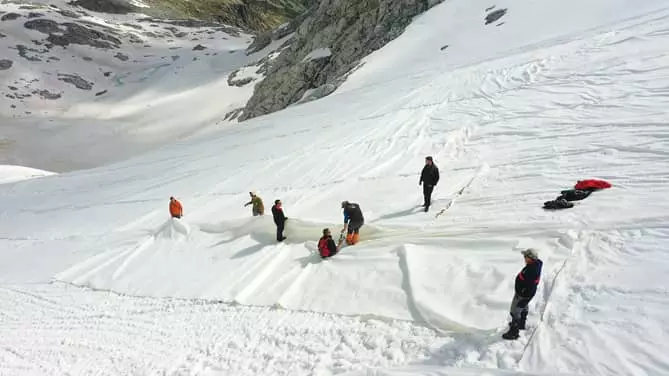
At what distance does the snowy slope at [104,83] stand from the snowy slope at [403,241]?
96.5 ft

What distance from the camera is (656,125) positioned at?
547 inches

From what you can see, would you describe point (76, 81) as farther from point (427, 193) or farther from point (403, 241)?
point (403, 241)

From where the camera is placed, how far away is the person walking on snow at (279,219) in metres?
12.9

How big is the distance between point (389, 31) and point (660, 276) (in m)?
39.6

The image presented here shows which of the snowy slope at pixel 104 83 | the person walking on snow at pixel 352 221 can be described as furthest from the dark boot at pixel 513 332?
the snowy slope at pixel 104 83

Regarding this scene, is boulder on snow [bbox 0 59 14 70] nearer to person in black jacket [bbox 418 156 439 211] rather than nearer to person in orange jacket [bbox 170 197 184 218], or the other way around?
person in orange jacket [bbox 170 197 184 218]

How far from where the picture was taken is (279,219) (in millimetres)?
13055

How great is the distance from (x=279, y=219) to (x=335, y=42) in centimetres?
3782

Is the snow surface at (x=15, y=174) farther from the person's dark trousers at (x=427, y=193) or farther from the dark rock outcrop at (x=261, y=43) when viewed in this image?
the dark rock outcrop at (x=261, y=43)

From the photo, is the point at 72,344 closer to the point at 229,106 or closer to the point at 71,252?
the point at 71,252

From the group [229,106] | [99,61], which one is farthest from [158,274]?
[99,61]

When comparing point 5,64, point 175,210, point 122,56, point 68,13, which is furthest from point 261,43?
point 175,210

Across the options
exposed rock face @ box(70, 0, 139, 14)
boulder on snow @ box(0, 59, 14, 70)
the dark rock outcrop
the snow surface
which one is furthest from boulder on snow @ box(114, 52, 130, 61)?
the snow surface

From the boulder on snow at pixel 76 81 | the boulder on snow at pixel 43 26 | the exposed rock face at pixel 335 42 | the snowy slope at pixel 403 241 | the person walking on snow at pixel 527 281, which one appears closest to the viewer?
the person walking on snow at pixel 527 281
